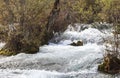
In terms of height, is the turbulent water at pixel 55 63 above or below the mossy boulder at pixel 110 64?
below

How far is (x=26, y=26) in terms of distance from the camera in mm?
20906

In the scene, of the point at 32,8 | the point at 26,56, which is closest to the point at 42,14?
the point at 32,8

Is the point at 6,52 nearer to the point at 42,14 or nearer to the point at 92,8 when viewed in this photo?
the point at 42,14

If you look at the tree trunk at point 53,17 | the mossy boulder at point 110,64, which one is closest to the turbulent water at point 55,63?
the mossy boulder at point 110,64

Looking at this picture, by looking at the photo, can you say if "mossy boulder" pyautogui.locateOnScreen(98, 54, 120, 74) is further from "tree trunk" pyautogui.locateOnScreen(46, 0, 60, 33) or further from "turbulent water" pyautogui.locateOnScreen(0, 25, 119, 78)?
"tree trunk" pyautogui.locateOnScreen(46, 0, 60, 33)

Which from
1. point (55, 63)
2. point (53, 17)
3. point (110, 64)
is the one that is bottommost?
point (55, 63)

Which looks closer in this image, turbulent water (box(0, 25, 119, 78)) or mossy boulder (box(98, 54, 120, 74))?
turbulent water (box(0, 25, 119, 78))

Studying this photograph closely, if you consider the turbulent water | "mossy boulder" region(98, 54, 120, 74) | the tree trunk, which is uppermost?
the tree trunk

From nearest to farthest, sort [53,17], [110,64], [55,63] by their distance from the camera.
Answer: [110,64], [55,63], [53,17]

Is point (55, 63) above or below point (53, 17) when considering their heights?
below

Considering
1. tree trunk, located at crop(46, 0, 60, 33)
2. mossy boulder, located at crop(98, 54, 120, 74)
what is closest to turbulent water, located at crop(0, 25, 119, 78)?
mossy boulder, located at crop(98, 54, 120, 74)

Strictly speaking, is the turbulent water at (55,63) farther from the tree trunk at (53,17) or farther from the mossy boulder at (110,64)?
the tree trunk at (53,17)

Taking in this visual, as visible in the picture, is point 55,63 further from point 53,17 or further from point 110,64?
point 53,17

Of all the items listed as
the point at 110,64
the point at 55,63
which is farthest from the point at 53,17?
the point at 110,64
